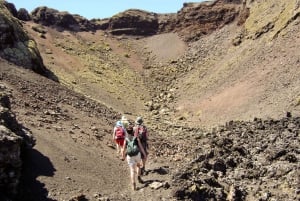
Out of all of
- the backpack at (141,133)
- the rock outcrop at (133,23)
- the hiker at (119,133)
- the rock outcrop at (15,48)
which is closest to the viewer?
the backpack at (141,133)

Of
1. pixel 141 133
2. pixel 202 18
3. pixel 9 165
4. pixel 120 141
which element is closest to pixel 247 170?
pixel 141 133

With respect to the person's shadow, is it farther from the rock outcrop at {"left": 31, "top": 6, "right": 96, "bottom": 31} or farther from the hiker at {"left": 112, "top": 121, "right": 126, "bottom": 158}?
the rock outcrop at {"left": 31, "top": 6, "right": 96, "bottom": 31}

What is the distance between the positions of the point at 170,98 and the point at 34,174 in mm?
30792

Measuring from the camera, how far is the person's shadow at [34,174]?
12.7 metres

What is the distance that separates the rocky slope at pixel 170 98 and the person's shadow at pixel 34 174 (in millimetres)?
57

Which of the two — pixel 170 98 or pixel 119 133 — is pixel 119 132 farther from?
pixel 170 98

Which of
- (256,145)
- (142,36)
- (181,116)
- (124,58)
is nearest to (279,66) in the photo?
(181,116)

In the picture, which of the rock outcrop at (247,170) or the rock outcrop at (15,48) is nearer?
the rock outcrop at (247,170)

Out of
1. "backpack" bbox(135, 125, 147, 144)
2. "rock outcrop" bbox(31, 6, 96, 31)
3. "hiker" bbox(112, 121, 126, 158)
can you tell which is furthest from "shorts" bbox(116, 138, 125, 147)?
"rock outcrop" bbox(31, 6, 96, 31)

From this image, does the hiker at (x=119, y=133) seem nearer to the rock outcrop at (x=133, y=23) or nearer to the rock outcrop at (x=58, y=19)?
the rock outcrop at (x=58, y=19)

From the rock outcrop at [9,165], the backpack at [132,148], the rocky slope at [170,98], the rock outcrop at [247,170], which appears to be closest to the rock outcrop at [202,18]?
the rocky slope at [170,98]

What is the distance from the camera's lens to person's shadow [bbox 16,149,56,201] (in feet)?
41.7

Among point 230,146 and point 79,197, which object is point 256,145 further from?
point 79,197

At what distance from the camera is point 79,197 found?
43.2 feet
